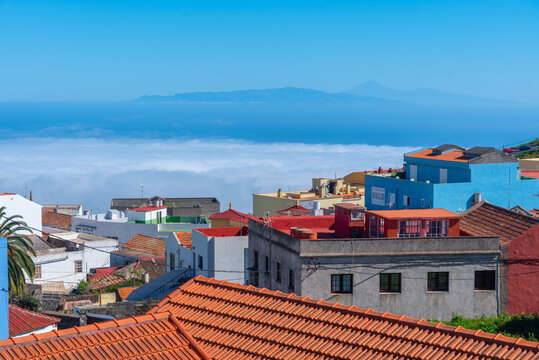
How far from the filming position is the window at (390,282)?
28062mm

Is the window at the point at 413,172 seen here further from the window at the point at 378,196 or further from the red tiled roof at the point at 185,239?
the red tiled roof at the point at 185,239

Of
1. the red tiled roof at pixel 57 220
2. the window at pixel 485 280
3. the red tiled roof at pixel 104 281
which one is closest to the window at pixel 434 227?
the window at pixel 485 280

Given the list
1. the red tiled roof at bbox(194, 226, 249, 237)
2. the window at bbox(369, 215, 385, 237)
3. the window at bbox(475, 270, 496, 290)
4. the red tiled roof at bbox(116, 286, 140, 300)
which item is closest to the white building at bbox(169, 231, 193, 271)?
the red tiled roof at bbox(194, 226, 249, 237)

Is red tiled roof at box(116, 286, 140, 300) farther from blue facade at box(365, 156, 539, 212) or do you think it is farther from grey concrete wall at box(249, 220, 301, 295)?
blue facade at box(365, 156, 539, 212)

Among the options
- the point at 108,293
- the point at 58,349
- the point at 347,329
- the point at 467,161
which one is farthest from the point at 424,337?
the point at 467,161

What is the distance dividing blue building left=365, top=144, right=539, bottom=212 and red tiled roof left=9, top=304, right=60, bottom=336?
20.5 m

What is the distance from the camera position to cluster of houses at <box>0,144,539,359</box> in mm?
11859

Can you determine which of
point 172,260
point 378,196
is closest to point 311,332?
point 172,260

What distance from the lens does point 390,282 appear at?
28.1m

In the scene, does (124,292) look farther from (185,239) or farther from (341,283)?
(341,283)

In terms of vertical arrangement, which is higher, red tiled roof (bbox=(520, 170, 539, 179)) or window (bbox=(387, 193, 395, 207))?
red tiled roof (bbox=(520, 170, 539, 179))

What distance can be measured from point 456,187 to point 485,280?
560 inches

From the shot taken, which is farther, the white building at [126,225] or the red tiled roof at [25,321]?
the white building at [126,225]

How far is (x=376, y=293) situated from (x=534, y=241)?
541 centimetres
